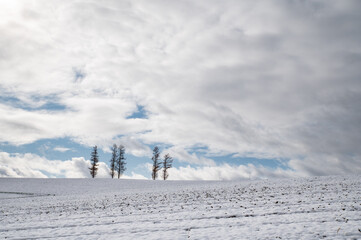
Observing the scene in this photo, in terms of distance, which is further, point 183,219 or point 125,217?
point 125,217

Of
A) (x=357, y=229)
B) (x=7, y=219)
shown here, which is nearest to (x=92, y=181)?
(x=7, y=219)

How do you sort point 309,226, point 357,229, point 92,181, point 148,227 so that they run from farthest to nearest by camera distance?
point 92,181 < point 148,227 < point 309,226 < point 357,229

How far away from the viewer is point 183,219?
52.7ft

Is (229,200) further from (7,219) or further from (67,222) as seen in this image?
(7,219)

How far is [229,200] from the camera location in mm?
21594

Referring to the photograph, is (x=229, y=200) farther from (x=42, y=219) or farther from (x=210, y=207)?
(x=42, y=219)

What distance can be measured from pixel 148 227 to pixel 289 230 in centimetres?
734

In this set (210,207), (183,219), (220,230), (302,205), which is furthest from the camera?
(210,207)

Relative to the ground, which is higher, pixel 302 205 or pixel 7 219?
pixel 302 205

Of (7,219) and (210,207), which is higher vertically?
(210,207)

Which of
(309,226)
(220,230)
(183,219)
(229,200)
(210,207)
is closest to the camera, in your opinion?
(309,226)

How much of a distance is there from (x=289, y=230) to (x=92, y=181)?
160 ft

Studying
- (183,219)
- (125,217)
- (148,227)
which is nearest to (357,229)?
Answer: (183,219)

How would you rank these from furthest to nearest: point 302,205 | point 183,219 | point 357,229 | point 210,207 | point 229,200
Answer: point 229,200
point 210,207
point 302,205
point 183,219
point 357,229
